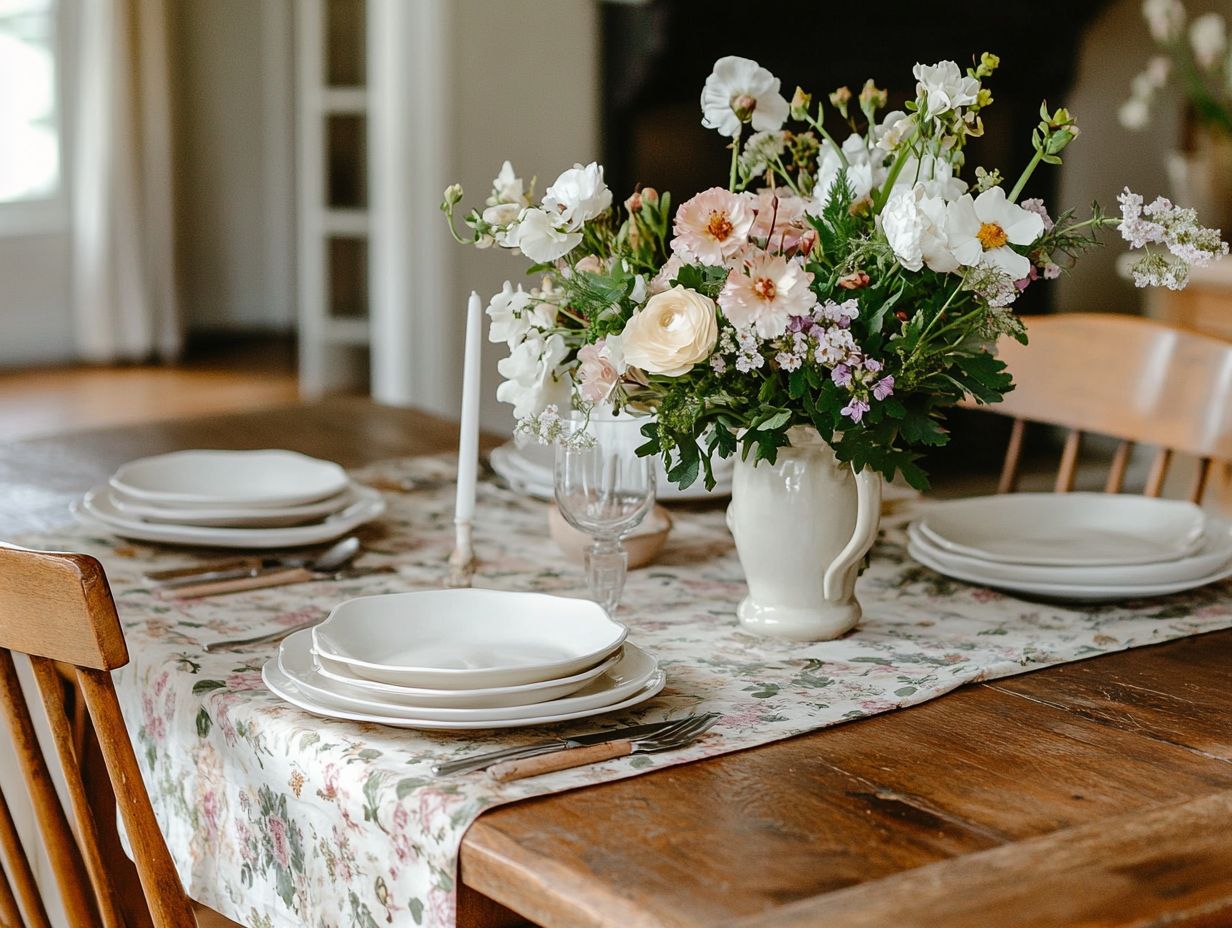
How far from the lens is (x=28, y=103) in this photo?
651 centimetres

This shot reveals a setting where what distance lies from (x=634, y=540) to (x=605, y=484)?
0.64 ft

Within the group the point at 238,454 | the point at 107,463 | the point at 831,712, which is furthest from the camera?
the point at 107,463

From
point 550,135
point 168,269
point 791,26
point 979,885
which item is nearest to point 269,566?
point 979,885

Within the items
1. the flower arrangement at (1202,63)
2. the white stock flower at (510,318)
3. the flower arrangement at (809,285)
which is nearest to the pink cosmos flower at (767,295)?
the flower arrangement at (809,285)

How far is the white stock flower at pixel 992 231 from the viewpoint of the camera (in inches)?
42.1

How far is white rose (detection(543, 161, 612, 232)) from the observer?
45.4 inches

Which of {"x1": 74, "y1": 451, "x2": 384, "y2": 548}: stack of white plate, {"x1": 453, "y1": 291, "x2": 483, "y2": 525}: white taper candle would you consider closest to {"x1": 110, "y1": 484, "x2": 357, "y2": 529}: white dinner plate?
{"x1": 74, "y1": 451, "x2": 384, "y2": 548}: stack of white plate

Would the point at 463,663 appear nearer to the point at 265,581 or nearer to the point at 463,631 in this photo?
the point at 463,631

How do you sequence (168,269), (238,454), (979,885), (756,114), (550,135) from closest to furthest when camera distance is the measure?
1. (979,885)
2. (756,114)
3. (238,454)
4. (550,135)
5. (168,269)

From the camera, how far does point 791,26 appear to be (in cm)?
443

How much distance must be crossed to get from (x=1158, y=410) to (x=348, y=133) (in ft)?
12.1

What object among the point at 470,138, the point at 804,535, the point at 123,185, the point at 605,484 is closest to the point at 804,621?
the point at 804,535

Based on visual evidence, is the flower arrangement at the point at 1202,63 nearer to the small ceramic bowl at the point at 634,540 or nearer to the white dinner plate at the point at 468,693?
the small ceramic bowl at the point at 634,540

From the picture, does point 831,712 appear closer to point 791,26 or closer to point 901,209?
point 901,209
